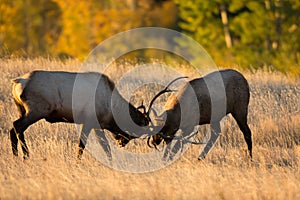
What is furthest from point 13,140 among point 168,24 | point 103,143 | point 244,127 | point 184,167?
point 168,24

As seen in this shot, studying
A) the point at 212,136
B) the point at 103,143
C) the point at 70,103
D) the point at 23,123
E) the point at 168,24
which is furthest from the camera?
the point at 168,24

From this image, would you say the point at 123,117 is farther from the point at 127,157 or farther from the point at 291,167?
the point at 291,167

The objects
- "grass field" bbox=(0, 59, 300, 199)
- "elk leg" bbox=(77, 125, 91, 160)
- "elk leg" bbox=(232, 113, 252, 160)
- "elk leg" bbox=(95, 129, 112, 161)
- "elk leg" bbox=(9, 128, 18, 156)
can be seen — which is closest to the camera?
"grass field" bbox=(0, 59, 300, 199)

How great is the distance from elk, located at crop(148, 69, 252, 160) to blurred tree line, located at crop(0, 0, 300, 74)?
1504cm

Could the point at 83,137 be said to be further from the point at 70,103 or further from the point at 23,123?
the point at 23,123

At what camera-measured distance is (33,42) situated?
128 ft

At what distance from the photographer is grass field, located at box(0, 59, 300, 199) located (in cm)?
887

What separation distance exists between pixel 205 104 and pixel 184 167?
1525 millimetres

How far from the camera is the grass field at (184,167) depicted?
29.1 ft

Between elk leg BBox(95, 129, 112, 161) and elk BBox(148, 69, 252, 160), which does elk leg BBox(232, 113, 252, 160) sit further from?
elk leg BBox(95, 129, 112, 161)

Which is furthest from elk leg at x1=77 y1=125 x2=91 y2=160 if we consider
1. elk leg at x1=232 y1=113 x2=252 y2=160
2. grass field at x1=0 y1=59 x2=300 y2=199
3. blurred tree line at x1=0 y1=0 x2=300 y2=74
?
blurred tree line at x1=0 y1=0 x2=300 y2=74

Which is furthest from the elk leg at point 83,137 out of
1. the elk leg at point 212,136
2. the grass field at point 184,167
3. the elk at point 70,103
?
the elk leg at point 212,136

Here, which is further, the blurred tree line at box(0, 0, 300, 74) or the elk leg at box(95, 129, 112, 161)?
the blurred tree line at box(0, 0, 300, 74)

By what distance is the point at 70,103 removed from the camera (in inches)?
435
